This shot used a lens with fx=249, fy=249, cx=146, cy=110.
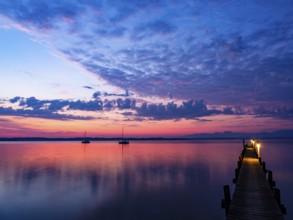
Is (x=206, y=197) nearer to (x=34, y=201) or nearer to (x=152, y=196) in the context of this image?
(x=152, y=196)

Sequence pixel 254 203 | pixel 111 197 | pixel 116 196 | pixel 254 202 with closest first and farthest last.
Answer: pixel 254 203 < pixel 254 202 < pixel 111 197 < pixel 116 196

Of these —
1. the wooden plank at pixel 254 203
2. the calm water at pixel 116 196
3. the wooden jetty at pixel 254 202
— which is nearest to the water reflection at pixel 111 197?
the calm water at pixel 116 196

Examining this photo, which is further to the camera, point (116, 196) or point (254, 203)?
point (116, 196)

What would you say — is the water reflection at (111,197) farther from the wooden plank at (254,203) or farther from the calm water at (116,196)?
the wooden plank at (254,203)

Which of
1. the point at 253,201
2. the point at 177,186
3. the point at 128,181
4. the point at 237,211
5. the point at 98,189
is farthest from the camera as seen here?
the point at 128,181

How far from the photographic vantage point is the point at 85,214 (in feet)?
65.1

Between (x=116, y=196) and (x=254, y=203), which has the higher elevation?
(x=254, y=203)

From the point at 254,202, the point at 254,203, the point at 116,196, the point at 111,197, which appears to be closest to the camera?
the point at 254,203

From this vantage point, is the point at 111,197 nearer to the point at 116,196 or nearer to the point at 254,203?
the point at 116,196

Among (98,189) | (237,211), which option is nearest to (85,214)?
(98,189)

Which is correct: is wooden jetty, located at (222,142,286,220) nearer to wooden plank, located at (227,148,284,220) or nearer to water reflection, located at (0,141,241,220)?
wooden plank, located at (227,148,284,220)

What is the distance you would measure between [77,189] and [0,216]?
34.3 ft

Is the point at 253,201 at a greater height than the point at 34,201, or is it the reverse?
the point at 253,201

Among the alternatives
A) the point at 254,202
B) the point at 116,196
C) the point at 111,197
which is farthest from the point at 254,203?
the point at 116,196
